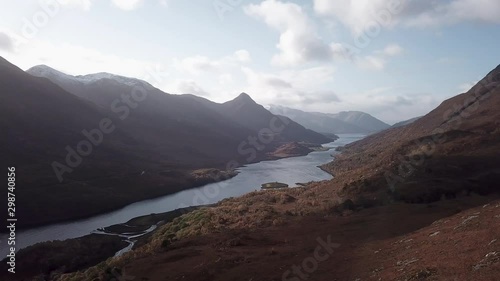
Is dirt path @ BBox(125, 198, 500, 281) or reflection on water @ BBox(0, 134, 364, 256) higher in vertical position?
reflection on water @ BBox(0, 134, 364, 256)

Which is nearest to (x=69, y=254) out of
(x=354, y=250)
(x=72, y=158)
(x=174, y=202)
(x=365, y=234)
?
(x=365, y=234)

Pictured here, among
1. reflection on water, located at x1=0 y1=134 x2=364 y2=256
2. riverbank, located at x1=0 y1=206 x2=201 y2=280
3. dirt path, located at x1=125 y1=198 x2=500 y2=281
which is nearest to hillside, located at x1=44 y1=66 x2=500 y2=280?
dirt path, located at x1=125 y1=198 x2=500 y2=281

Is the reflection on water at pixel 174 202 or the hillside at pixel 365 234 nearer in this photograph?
the hillside at pixel 365 234

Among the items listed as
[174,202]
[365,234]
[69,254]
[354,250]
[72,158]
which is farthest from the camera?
[72,158]

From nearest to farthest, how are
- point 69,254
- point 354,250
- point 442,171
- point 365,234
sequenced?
point 354,250, point 365,234, point 69,254, point 442,171

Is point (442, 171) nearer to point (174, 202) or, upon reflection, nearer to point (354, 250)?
point (354, 250)

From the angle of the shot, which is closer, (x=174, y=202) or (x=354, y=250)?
(x=354, y=250)

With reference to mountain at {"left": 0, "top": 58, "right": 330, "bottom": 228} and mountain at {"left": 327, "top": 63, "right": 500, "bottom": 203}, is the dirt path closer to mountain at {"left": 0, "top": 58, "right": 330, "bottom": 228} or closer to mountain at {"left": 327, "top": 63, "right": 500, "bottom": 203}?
mountain at {"left": 327, "top": 63, "right": 500, "bottom": 203}

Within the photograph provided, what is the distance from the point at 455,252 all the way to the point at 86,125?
536ft

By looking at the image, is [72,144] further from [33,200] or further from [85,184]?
[33,200]

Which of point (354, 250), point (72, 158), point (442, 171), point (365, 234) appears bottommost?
point (354, 250)

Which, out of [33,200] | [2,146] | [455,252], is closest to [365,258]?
[455,252]

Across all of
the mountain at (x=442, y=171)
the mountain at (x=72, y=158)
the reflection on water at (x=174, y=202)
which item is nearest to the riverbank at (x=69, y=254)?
the reflection on water at (x=174, y=202)

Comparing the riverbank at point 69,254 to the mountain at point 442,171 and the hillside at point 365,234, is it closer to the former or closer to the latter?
the hillside at point 365,234
